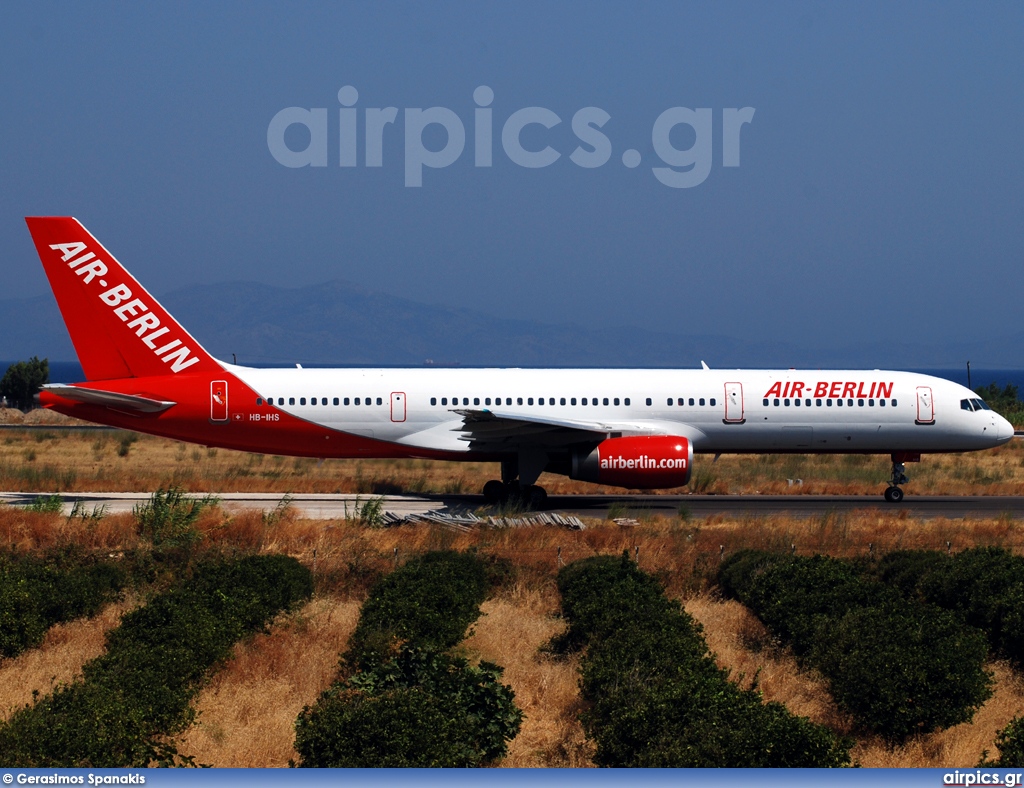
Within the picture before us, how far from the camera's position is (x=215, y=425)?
27219 mm

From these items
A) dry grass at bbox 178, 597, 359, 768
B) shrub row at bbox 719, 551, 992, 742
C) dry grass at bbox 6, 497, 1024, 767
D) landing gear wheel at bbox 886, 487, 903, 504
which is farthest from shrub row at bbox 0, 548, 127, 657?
landing gear wheel at bbox 886, 487, 903, 504

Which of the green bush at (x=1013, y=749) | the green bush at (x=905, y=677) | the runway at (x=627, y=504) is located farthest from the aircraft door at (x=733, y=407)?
the green bush at (x=1013, y=749)

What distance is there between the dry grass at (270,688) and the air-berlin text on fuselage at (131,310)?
12.4 meters

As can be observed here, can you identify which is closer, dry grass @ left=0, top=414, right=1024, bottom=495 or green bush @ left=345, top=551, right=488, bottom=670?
green bush @ left=345, top=551, right=488, bottom=670

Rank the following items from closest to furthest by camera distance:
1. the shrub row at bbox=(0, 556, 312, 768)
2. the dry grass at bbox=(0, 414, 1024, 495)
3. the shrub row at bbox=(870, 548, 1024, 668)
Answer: the shrub row at bbox=(0, 556, 312, 768)
the shrub row at bbox=(870, 548, 1024, 668)
the dry grass at bbox=(0, 414, 1024, 495)

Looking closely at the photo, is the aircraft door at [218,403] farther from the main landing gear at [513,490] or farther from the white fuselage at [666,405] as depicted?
the main landing gear at [513,490]

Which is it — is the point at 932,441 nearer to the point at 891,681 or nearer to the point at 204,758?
the point at 891,681

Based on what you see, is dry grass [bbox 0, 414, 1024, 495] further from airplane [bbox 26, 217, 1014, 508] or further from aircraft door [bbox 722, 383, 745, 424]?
aircraft door [bbox 722, 383, 745, 424]

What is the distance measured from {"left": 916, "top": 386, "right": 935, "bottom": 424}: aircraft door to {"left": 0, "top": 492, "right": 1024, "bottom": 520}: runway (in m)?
2.34

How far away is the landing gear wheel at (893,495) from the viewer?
29.3m

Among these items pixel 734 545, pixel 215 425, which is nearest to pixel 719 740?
pixel 734 545

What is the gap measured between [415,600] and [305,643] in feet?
5.39

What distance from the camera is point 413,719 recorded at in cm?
985

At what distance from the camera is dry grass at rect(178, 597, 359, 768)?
11117mm
